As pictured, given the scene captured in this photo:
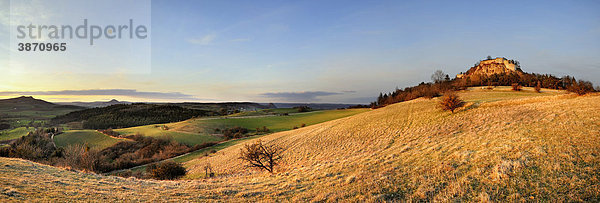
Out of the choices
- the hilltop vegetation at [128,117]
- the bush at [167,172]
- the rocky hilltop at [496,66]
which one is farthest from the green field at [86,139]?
the rocky hilltop at [496,66]

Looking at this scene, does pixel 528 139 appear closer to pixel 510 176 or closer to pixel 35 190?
pixel 510 176

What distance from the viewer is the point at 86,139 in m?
47.9

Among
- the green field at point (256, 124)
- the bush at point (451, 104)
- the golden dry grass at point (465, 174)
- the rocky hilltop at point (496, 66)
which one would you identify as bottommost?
the green field at point (256, 124)

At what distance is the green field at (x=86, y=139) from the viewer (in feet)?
148

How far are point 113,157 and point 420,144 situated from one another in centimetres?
4817

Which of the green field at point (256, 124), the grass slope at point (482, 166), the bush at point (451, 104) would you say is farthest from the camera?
the green field at point (256, 124)

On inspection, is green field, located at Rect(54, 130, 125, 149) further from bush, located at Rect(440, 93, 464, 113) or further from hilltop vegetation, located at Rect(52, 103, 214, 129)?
bush, located at Rect(440, 93, 464, 113)

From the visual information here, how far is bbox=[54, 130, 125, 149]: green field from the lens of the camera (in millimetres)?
45234

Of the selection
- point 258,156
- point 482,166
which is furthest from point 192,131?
point 482,166

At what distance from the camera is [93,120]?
4267 inches

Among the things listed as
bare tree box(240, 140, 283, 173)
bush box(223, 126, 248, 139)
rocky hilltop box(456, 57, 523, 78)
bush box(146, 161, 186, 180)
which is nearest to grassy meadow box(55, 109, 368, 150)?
→ bush box(223, 126, 248, 139)

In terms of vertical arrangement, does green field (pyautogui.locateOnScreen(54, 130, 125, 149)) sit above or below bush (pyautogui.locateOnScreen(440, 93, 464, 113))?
below

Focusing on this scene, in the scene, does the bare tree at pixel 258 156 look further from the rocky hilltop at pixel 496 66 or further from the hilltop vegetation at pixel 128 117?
the rocky hilltop at pixel 496 66

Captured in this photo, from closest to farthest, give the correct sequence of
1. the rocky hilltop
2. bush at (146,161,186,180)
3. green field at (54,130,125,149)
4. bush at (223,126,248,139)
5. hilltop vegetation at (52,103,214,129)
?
bush at (146,161,186,180) → green field at (54,130,125,149) → bush at (223,126,248,139) → hilltop vegetation at (52,103,214,129) → the rocky hilltop
